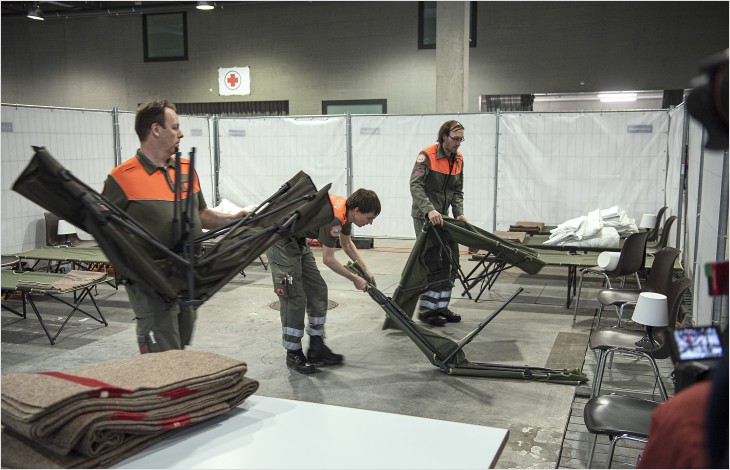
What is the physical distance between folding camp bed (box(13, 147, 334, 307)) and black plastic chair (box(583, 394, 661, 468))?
1.40 metres

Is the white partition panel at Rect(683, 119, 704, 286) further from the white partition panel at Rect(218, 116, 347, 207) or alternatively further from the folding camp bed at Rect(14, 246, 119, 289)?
the folding camp bed at Rect(14, 246, 119, 289)

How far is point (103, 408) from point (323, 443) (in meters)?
0.51

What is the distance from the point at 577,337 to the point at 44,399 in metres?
4.78

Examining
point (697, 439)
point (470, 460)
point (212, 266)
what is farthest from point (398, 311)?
point (697, 439)

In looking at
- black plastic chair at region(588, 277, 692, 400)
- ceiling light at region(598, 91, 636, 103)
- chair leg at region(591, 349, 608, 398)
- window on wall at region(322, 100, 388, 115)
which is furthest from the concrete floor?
window on wall at region(322, 100, 388, 115)

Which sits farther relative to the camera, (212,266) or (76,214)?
(212,266)

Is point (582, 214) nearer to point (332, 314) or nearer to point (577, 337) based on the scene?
point (577, 337)

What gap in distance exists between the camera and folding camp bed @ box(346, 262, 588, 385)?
4395 millimetres

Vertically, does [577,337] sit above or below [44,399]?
below

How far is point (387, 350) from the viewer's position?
5227 millimetres

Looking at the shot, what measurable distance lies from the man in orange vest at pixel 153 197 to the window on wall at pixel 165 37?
41.4 ft

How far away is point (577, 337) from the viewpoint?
548cm

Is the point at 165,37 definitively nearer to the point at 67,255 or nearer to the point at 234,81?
Answer: the point at 234,81

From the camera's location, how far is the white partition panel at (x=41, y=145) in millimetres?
6844
